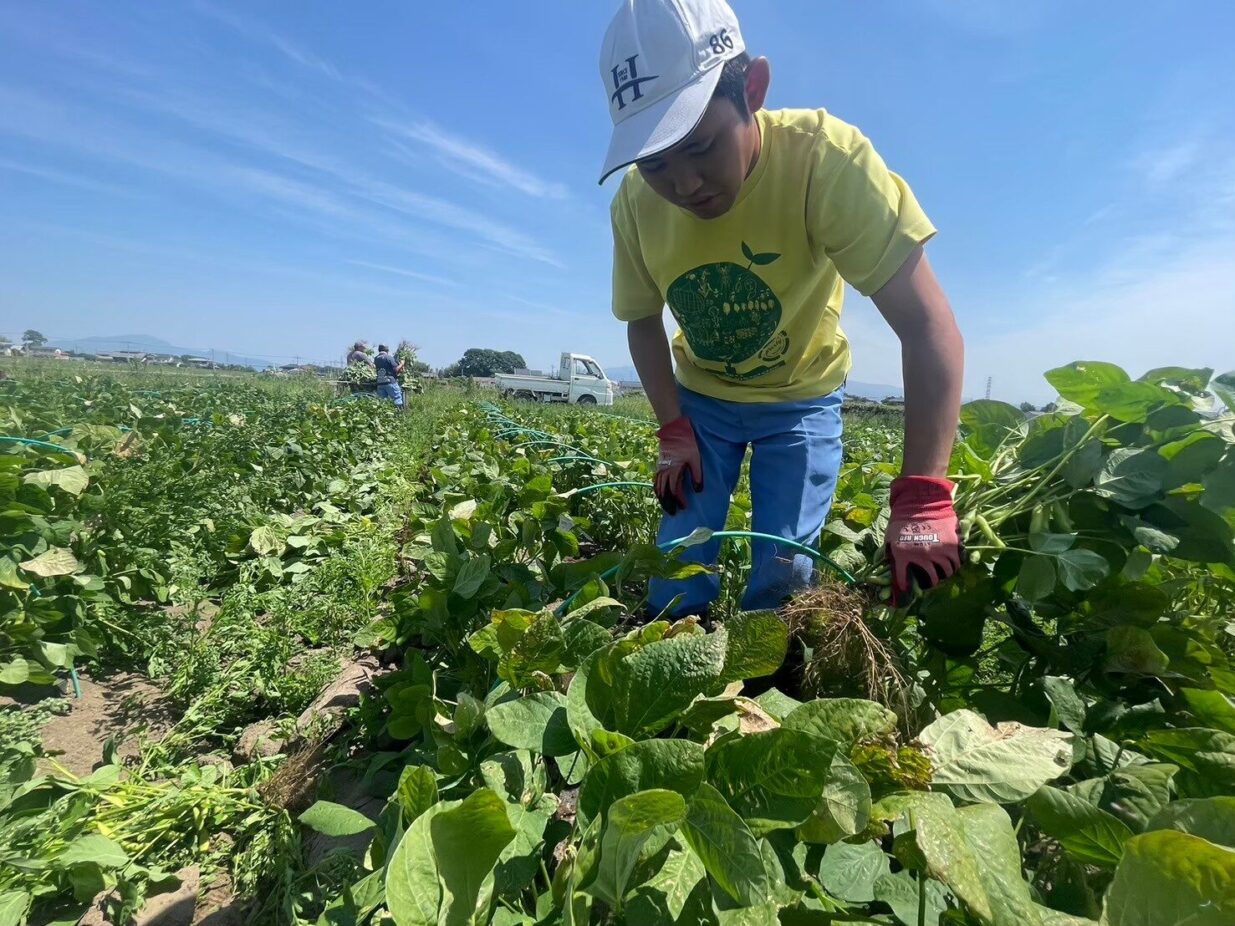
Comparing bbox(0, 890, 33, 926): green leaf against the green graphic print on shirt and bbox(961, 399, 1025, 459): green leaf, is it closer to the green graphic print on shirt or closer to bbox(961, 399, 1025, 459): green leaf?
the green graphic print on shirt

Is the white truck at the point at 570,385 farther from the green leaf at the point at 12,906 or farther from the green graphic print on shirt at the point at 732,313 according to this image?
the green leaf at the point at 12,906

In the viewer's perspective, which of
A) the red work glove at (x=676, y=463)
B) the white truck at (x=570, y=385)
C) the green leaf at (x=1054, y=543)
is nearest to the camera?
the green leaf at (x=1054, y=543)

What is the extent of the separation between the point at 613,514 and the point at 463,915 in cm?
292

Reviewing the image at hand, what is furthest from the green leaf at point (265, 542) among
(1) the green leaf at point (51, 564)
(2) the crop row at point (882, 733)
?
(2) the crop row at point (882, 733)

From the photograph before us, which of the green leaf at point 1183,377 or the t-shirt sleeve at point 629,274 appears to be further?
the t-shirt sleeve at point 629,274

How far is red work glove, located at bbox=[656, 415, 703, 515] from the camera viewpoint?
2.16 meters

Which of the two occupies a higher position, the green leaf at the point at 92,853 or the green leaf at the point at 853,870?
the green leaf at the point at 853,870

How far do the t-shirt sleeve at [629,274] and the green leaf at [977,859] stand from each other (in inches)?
76.0

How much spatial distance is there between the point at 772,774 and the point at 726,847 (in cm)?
11

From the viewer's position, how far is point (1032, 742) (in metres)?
0.77

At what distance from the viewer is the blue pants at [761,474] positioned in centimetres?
204

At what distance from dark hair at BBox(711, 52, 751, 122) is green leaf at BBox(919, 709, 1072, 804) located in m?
1.44

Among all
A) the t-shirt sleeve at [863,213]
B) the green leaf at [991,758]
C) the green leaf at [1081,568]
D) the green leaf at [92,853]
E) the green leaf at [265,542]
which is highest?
the t-shirt sleeve at [863,213]

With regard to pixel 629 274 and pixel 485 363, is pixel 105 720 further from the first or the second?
pixel 485 363
